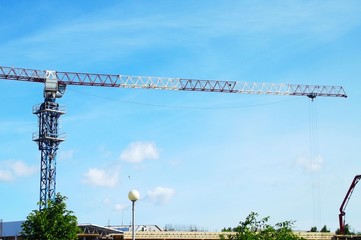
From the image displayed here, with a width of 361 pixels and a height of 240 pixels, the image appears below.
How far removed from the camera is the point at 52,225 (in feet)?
160

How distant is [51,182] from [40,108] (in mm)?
13875

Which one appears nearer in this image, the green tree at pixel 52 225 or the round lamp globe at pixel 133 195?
the round lamp globe at pixel 133 195

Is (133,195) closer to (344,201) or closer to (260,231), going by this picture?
(260,231)

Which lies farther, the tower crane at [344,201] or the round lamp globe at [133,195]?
the tower crane at [344,201]

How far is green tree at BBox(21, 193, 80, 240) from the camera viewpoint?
4847cm

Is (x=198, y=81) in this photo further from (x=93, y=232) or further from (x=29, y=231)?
(x=29, y=231)

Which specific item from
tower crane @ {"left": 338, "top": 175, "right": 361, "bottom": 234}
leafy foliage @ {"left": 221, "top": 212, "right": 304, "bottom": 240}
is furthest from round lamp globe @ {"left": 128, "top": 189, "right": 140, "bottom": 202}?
tower crane @ {"left": 338, "top": 175, "right": 361, "bottom": 234}

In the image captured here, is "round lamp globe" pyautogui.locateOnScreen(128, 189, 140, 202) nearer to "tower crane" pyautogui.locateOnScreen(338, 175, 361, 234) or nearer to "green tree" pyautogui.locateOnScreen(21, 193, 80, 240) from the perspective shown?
"green tree" pyautogui.locateOnScreen(21, 193, 80, 240)

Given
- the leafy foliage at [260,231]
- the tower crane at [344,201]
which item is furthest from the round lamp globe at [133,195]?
the tower crane at [344,201]

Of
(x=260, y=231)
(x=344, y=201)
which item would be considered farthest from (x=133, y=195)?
(x=344, y=201)

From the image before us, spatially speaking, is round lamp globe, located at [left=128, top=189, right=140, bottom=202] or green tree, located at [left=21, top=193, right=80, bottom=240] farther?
green tree, located at [left=21, top=193, right=80, bottom=240]

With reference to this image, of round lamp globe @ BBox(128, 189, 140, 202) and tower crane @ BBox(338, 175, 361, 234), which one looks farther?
tower crane @ BBox(338, 175, 361, 234)

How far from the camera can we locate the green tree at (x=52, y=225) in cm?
4847

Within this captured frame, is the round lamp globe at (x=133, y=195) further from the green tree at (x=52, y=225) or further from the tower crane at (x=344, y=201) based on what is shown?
the tower crane at (x=344, y=201)
